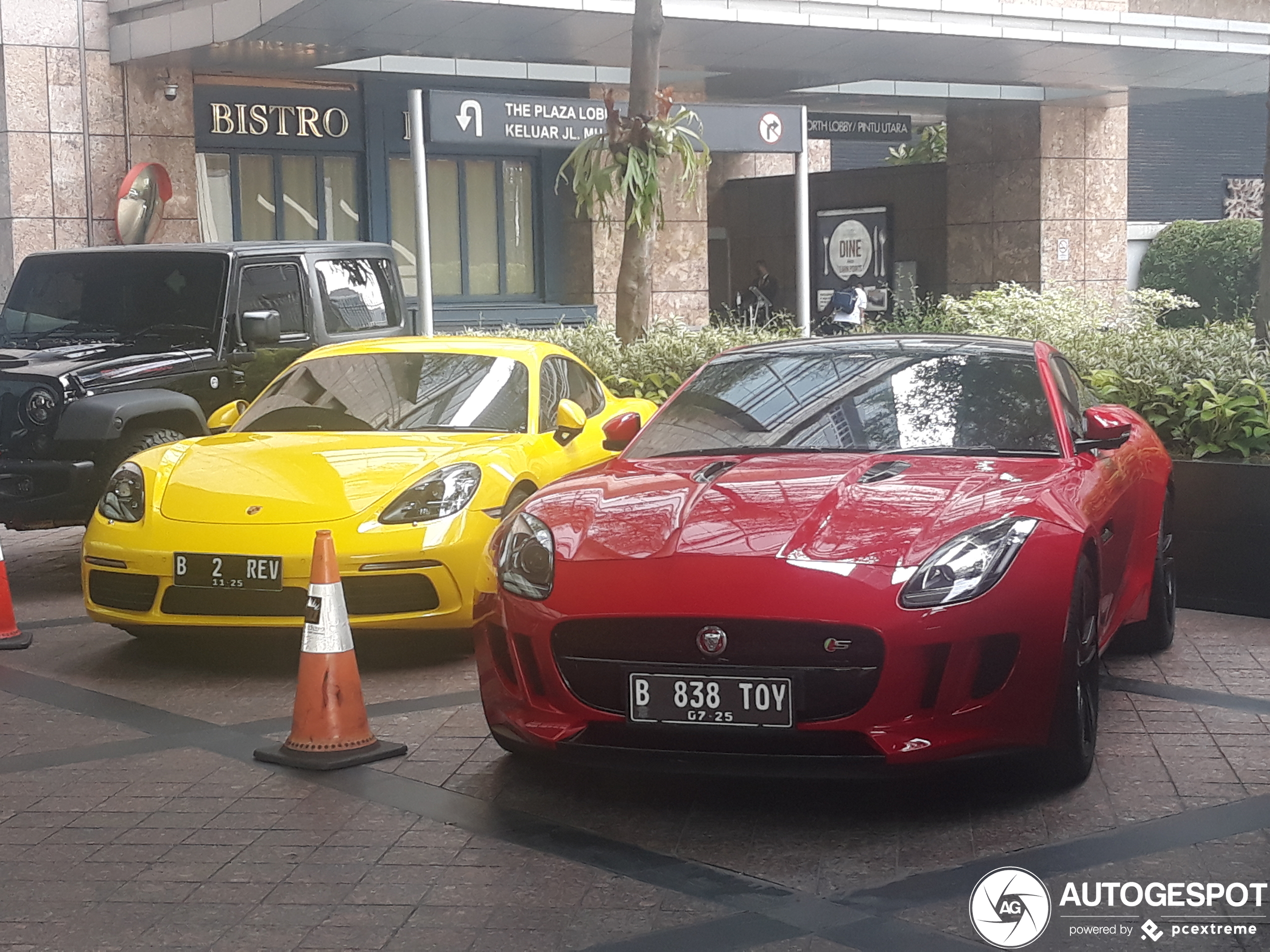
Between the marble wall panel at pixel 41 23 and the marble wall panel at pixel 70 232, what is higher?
the marble wall panel at pixel 41 23

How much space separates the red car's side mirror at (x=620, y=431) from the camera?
22.1ft

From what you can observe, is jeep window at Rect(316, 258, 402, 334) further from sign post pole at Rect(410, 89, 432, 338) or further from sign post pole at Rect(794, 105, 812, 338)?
sign post pole at Rect(794, 105, 812, 338)

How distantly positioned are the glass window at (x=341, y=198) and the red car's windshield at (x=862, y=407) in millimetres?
15218

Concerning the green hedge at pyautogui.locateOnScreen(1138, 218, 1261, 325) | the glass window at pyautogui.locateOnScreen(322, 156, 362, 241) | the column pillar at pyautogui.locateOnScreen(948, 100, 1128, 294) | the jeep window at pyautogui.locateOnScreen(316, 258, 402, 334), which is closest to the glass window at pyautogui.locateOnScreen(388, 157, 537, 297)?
the glass window at pyautogui.locateOnScreen(322, 156, 362, 241)

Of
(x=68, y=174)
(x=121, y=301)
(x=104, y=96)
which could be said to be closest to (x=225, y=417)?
(x=121, y=301)

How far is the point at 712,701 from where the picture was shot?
15.3 feet

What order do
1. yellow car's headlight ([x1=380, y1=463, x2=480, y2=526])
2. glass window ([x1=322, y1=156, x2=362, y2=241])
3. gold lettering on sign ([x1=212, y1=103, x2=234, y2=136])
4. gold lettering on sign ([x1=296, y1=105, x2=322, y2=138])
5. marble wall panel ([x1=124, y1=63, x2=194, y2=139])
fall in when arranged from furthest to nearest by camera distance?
glass window ([x1=322, y1=156, x2=362, y2=241]) → gold lettering on sign ([x1=296, y1=105, x2=322, y2=138]) → gold lettering on sign ([x1=212, y1=103, x2=234, y2=136]) → marble wall panel ([x1=124, y1=63, x2=194, y2=139]) → yellow car's headlight ([x1=380, y1=463, x2=480, y2=526])

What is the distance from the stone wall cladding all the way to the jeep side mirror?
839cm

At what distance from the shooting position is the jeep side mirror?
9.64m

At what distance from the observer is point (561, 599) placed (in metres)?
4.91

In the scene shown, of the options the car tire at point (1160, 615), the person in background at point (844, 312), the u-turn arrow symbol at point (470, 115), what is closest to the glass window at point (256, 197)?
the u-turn arrow symbol at point (470, 115)

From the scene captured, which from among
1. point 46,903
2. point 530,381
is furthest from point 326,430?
point 46,903

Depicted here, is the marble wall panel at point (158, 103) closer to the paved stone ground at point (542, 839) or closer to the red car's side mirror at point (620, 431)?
the paved stone ground at point (542, 839)

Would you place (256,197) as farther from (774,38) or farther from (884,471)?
(884,471)
